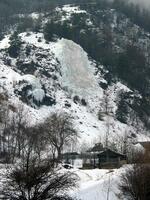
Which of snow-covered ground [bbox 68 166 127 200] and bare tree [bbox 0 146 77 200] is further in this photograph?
snow-covered ground [bbox 68 166 127 200]

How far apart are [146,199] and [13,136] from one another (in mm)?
77892

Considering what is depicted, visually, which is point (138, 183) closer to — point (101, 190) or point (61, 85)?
point (101, 190)

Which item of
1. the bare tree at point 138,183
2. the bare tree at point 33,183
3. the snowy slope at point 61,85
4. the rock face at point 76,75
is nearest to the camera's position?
the bare tree at point 33,183

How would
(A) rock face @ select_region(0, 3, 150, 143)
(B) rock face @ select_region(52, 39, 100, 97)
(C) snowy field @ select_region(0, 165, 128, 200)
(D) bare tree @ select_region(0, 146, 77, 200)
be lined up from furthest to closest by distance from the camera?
(B) rock face @ select_region(52, 39, 100, 97)
(A) rock face @ select_region(0, 3, 150, 143)
(C) snowy field @ select_region(0, 165, 128, 200)
(D) bare tree @ select_region(0, 146, 77, 200)

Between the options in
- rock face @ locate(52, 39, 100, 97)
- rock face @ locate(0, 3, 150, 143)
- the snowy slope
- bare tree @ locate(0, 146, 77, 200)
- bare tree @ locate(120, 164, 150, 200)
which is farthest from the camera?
rock face @ locate(52, 39, 100, 97)

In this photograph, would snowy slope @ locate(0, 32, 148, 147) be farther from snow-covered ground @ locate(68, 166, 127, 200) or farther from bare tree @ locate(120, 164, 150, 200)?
bare tree @ locate(120, 164, 150, 200)

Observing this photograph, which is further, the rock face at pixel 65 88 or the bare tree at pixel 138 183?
the rock face at pixel 65 88

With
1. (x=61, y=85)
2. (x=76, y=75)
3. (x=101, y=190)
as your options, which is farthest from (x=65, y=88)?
(x=101, y=190)

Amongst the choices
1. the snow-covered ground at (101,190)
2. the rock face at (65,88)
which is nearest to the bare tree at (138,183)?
the snow-covered ground at (101,190)

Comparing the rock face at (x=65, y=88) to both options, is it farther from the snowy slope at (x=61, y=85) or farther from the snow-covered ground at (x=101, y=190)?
the snow-covered ground at (x=101, y=190)

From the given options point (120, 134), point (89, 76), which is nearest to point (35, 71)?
point (89, 76)

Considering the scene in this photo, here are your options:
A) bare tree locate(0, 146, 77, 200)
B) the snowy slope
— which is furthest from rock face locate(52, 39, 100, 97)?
bare tree locate(0, 146, 77, 200)

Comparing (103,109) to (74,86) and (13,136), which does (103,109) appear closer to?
(74,86)

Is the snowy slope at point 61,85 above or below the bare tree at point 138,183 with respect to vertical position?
above
